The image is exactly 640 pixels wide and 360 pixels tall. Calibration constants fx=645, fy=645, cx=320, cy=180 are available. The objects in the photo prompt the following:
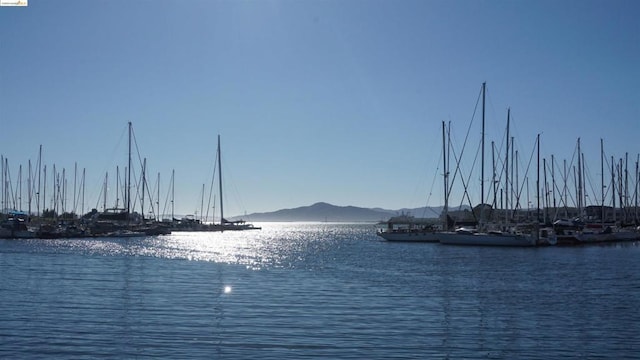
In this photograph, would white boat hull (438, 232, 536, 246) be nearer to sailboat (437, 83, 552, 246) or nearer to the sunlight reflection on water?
sailboat (437, 83, 552, 246)

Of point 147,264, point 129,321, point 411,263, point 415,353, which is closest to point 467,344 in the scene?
point 415,353

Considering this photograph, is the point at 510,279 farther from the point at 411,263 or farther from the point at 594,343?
the point at 594,343

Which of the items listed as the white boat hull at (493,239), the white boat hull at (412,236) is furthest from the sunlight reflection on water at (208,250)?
the white boat hull at (493,239)

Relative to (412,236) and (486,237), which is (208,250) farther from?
(486,237)

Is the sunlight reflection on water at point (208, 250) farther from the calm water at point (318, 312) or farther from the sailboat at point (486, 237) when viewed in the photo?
the sailboat at point (486, 237)

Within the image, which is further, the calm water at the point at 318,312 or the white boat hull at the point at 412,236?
the white boat hull at the point at 412,236

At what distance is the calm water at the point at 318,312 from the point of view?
A: 59.6ft

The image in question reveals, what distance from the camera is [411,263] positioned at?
163 feet

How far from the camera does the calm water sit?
18156mm

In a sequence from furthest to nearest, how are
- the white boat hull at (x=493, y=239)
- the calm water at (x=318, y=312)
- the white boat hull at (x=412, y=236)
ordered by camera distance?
the white boat hull at (x=412, y=236)
the white boat hull at (x=493, y=239)
the calm water at (x=318, y=312)

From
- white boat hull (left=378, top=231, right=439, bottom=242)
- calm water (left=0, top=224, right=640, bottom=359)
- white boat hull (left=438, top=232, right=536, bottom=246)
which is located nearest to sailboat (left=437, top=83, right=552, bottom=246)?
white boat hull (left=438, top=232, right=536, bottom=246)

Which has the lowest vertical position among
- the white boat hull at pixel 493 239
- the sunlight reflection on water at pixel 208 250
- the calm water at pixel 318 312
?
the calm water at pixel 318 312

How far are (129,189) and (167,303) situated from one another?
88553 millimetres

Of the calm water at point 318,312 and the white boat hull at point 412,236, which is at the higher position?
the white boat hull at point 412,236
